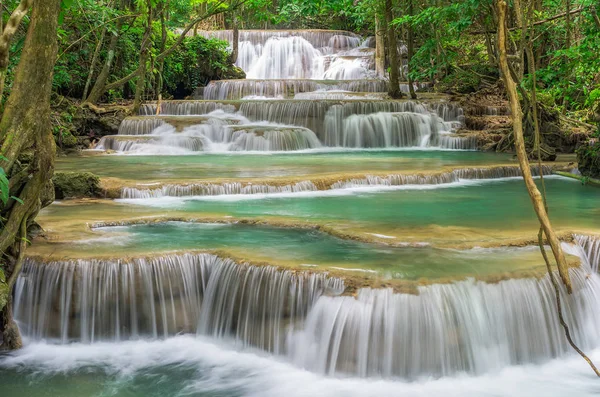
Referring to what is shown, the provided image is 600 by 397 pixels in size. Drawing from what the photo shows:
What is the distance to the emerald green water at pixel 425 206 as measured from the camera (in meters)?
7.71

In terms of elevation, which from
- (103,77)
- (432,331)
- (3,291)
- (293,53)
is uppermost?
(293,53)

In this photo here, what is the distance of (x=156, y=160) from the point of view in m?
13.5

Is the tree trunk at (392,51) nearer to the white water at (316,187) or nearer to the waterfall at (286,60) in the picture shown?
the white water at (316,187)

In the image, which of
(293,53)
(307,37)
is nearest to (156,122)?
(293,53)

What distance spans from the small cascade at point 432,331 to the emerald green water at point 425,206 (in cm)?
194

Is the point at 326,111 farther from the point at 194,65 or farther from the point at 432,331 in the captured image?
the point at 432,331

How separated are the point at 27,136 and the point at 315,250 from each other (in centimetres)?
273

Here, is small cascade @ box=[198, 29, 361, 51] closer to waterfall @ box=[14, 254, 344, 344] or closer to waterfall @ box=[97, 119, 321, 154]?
waterfall @ box=[97, 119, 321, 154]

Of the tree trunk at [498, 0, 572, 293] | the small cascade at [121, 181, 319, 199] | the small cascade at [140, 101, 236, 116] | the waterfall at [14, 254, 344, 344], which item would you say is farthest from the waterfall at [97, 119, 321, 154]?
the tree trunk at [498, 0, 572, 293]

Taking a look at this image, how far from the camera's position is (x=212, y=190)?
9.91m

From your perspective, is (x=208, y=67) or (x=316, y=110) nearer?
(x=316, y=110)

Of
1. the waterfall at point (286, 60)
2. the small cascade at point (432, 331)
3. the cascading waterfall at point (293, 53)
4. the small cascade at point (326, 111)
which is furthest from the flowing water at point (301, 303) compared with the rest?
the waterfall at point (286, 60)

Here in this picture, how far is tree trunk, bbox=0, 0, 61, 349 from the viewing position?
16.4 feet

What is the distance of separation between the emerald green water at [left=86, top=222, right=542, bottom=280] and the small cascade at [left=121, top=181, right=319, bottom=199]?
2100mm
